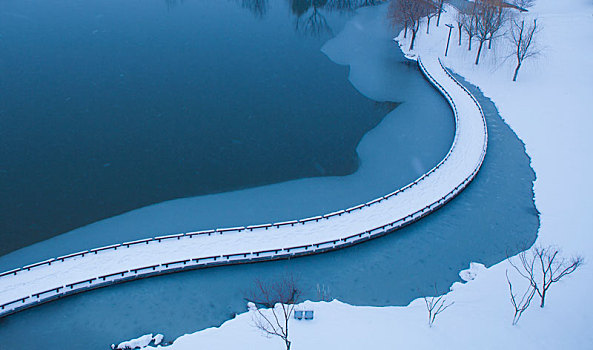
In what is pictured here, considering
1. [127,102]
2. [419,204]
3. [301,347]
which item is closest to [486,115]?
[419,204]

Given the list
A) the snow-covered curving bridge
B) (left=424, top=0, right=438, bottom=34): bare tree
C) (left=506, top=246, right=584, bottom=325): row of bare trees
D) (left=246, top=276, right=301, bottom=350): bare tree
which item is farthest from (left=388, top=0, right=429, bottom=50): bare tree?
(left=246, top=276, right=301, bottom=350): bare tree

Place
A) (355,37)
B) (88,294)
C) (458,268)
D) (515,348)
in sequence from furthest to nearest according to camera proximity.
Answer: (355,37), (458,268), (88,294), (515,348)

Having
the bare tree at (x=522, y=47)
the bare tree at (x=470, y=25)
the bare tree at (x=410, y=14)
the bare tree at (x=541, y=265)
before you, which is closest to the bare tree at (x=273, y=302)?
the bare tree at (x=541, y=265)

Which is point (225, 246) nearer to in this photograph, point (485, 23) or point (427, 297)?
point (427, 297)

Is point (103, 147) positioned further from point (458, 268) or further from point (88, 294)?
point (458, 268)

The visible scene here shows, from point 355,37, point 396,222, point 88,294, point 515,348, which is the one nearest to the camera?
point 515,348

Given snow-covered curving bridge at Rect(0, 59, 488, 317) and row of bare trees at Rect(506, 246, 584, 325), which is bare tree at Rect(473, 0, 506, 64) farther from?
row of bare trees at Rect(506, 246, 584, 325)
